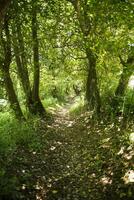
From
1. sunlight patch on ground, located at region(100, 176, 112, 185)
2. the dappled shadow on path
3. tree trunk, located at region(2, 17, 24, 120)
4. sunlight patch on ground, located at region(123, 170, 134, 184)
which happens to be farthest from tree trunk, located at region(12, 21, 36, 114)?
sunlight patch on ground, located at region(123, 170, 134, 184)

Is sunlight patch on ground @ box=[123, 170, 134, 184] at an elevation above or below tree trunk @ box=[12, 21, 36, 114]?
below

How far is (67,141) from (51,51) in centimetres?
663

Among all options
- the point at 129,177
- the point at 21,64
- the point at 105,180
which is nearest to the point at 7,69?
the point at 21,64

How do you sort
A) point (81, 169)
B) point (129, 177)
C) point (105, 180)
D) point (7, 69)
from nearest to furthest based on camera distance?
1. point (129, 177)
2. point (105, 180)
3. point (81, 169)
4. point (7, 69)

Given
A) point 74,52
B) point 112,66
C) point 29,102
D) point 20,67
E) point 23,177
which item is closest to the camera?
point 23,177

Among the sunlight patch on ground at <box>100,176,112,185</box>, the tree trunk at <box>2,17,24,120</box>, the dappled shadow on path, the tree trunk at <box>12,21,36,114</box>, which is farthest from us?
the tree trunk at <box>12,21,36,114</box>

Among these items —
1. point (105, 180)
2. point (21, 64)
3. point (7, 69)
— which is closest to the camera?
point (105, 180)

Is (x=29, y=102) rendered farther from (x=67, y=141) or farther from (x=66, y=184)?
(x=66, y=184)

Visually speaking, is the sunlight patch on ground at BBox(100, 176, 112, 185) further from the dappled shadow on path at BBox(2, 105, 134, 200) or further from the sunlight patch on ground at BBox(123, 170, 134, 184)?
the sunlight patch on ground at BBox(123, 170, 134, 184)

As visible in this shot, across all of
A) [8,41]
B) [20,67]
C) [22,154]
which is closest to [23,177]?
[22,154]

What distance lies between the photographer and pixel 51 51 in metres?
18.0

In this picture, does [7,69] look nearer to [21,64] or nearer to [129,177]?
[21,64]

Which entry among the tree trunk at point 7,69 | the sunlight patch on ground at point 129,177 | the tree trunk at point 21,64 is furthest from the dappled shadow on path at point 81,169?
the tree trunk at point 21,64

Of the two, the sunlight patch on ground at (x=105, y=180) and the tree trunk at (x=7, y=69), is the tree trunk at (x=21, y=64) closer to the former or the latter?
the tree trunk at (x=7, y=69)
